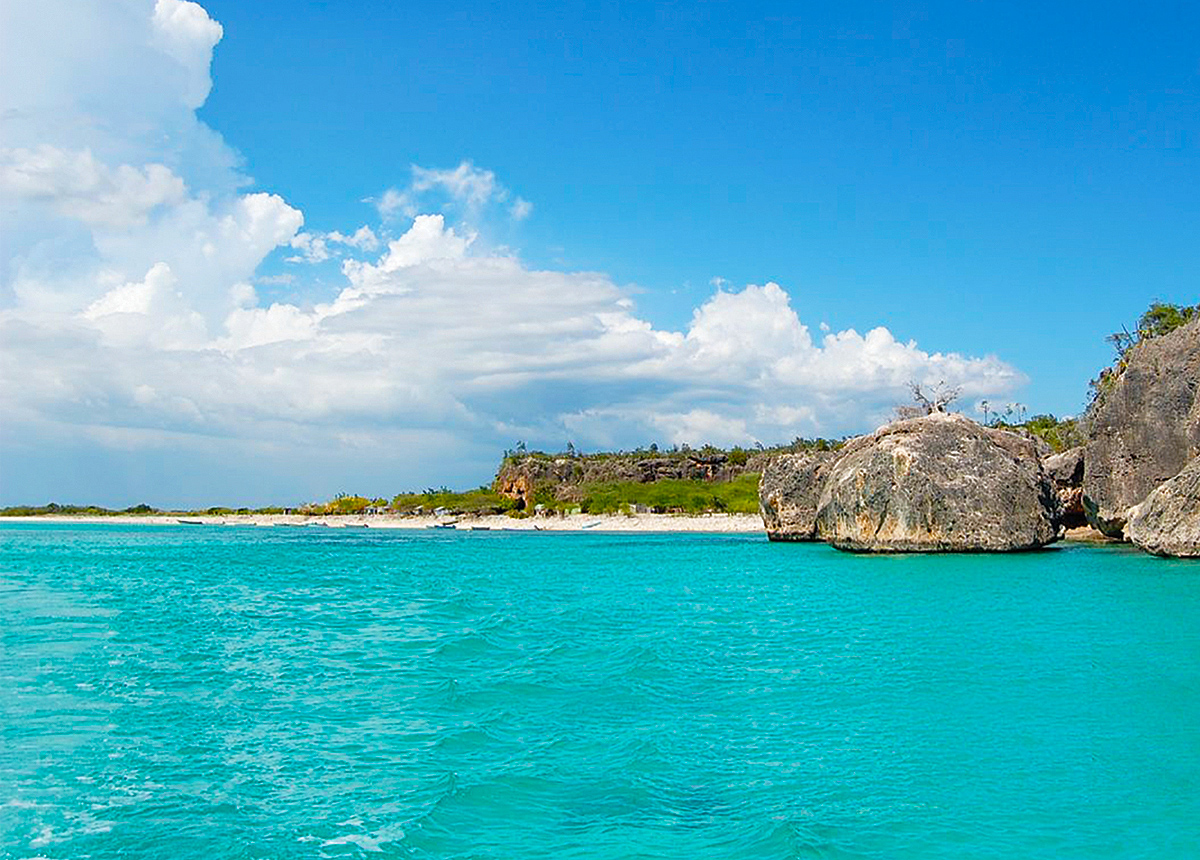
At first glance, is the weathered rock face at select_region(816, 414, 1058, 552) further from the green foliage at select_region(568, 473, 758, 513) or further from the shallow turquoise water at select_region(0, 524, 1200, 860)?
the green foliage at select_region(568, 473, 758, 513)

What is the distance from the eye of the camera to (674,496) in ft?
486

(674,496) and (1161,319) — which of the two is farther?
(674,496)

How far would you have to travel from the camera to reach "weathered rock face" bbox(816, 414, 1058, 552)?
54.8 meters

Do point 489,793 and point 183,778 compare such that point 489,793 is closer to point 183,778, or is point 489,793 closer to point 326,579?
point 183,778

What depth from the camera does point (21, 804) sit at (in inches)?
535

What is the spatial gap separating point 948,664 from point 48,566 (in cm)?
Answer: 6189

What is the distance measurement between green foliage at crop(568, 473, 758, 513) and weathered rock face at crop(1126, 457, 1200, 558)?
3411 inches

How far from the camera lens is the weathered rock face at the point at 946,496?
54750 mm

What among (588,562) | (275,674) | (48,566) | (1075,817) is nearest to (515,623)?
(275,674)

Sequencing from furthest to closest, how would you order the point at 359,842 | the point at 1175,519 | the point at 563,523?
the point at 563,523 → the point at 1175,519 → the point at 359,842

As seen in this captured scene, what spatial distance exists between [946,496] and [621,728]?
137 ft

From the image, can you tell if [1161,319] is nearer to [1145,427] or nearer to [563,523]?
[1145,427]

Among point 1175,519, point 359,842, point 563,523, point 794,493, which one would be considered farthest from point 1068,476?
point 563,523

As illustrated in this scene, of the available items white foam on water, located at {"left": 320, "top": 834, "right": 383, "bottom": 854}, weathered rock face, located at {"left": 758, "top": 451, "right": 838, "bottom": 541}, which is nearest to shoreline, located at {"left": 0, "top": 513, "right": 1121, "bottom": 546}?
weathered rock face, located at {"left": 758, "top": 451, "right": 838, "bottom": 541}
